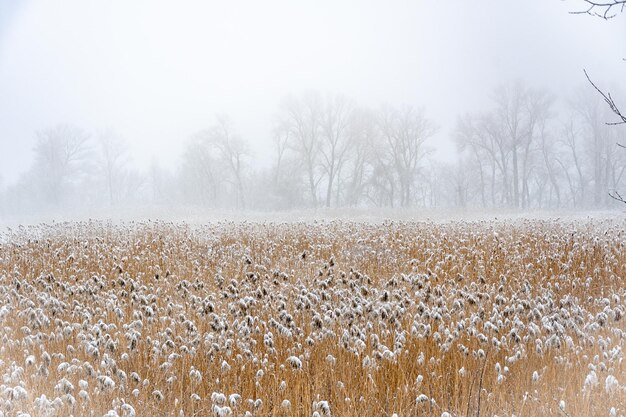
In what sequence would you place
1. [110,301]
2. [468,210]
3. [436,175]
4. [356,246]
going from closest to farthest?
[110,301] → [356,246] → [468,210] → [436,175]

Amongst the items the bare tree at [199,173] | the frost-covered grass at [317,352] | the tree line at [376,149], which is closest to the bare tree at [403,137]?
the tree line at [376,149]

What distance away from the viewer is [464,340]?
17.6 feet

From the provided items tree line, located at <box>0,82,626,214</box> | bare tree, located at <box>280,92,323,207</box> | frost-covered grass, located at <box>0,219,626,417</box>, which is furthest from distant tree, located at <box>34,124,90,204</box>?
frost-covered grass, located at <box>0,219,626,417</box>

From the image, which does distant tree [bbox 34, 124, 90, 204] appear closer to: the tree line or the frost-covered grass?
the tree line

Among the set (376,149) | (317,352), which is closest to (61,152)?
(376,149)

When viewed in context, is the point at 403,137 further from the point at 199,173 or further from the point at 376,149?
the point at 199,173

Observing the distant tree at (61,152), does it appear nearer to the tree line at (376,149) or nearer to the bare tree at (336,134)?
the tree line at (376,149)

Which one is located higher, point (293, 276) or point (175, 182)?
point (175, 182)

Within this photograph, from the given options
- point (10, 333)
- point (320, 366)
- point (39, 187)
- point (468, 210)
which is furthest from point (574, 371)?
point (39, 187)

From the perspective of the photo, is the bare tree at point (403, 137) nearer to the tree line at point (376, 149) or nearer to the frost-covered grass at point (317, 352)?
the tree line at point (376, 149)

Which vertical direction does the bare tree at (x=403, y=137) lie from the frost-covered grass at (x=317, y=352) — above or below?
above

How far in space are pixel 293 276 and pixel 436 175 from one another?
8775cm

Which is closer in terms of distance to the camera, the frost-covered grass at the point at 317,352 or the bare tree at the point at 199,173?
the frost-covered grass at the point at 317,352

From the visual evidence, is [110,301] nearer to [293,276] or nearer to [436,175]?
[293,276]
